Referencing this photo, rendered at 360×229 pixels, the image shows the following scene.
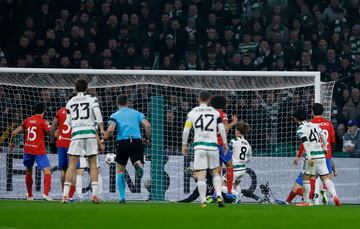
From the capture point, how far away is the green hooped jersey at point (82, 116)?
1756 cm

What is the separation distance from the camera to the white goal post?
2264 cm

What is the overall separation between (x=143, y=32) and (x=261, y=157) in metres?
5.07

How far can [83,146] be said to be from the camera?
57.9 feet

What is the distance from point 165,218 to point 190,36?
12907 mm

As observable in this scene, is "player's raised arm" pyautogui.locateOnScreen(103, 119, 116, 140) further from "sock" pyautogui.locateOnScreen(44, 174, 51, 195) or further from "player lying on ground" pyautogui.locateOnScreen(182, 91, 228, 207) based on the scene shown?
"sock" pyautogui.locateOnScreen(44, 174, 51, 195)

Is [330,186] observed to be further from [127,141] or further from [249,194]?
[127,141]

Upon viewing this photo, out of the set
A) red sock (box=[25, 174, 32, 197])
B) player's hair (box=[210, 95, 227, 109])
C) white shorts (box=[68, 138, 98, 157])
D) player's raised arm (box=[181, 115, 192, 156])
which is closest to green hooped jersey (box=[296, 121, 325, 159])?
player's hair (box=[210, 95, 227, 109])

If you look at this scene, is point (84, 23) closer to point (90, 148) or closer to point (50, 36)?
point (50, 36)

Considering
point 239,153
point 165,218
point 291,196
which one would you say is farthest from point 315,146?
point 165,218

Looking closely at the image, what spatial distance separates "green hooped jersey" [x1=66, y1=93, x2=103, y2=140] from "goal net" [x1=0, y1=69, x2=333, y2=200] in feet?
15.0

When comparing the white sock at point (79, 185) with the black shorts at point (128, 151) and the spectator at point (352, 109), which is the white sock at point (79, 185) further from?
the spectator at point (352, 109)

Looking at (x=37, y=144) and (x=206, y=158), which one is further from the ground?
(x=37, y=144)

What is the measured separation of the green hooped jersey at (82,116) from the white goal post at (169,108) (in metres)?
4.58

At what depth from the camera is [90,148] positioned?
1761 centimetres
